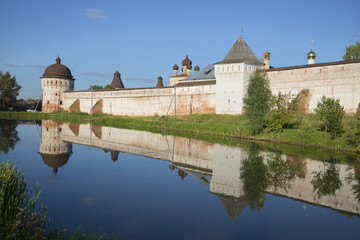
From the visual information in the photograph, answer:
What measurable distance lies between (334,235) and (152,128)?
1948cm

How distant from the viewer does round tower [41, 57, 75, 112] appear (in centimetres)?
4059

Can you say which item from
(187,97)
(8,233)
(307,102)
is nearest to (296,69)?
(307,102)

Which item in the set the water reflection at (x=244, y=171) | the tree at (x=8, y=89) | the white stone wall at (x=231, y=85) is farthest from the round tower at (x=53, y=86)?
the water reflection at (x=244, y=171)

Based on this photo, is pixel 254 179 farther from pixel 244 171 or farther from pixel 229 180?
pixel 244 171

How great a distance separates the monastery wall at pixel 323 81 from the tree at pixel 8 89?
112 feet

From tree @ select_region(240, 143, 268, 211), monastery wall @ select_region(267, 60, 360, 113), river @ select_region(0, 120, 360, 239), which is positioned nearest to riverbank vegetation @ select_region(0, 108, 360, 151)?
river @ select_region(0, 120, 360, 239)

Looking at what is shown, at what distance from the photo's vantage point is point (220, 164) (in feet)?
35.7

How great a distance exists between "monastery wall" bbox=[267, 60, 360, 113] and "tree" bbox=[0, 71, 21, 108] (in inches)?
1342

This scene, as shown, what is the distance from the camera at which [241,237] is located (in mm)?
5047

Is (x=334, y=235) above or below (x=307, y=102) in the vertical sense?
below

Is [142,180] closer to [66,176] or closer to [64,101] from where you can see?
[66,176]

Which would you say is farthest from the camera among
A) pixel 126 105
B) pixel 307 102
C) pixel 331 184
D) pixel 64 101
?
pixel 64 101

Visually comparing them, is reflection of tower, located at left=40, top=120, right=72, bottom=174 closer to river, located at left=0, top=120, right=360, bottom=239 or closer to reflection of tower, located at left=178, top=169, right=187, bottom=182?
river, located at left=0, top=120, right=360, bottom=239

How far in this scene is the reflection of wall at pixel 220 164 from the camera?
7188 mm
